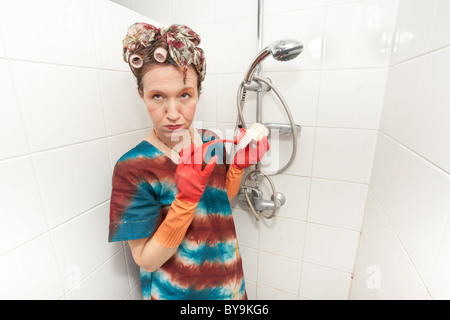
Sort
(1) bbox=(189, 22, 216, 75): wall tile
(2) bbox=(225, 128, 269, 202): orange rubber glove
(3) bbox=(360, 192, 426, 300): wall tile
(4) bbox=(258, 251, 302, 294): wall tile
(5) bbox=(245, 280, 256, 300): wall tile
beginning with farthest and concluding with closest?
(5) bbox=(245, 280, 256, 300): wall tile → (4) bbox=(258, 251, 302, 294): wall tile → (1) bbox=(189, 22, 216, 75): wall tile → (2) bbox=(225, 128, 269, 202): orange rubber glove → (3) bbox=(360, 192, 426, 300): wall tile

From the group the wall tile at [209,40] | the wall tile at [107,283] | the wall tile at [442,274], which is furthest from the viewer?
the wall tile at [209,40]

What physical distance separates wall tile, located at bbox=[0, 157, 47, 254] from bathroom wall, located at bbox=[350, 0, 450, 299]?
872 mm

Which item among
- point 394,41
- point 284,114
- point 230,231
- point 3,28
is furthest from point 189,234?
point 394,41

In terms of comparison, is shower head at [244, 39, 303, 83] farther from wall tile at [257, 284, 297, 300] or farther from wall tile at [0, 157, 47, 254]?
wall tile at [257, 284, 297, 300]

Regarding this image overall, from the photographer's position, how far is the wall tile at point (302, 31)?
30.7 inches

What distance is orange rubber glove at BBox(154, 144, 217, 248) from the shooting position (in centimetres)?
Answer: 61

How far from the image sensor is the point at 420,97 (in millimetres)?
514

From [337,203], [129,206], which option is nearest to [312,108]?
[337,203]

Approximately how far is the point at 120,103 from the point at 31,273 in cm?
55

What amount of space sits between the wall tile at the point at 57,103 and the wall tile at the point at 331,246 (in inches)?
37.4

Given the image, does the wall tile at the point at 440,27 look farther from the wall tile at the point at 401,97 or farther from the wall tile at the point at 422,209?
the wall tile at the point at 422,209

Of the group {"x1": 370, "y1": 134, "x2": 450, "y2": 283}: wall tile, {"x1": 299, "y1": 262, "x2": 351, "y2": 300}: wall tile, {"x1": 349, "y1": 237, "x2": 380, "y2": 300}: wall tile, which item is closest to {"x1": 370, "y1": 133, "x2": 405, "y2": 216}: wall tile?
{"x1": 370, "y1": 134, "x2": 450, "y2": 283}: wall tile

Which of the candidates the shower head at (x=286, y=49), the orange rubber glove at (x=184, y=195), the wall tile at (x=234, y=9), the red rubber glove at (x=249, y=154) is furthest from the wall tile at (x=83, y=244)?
the wall tile at (x=234, y=9)

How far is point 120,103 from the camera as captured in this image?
2.59 feet
